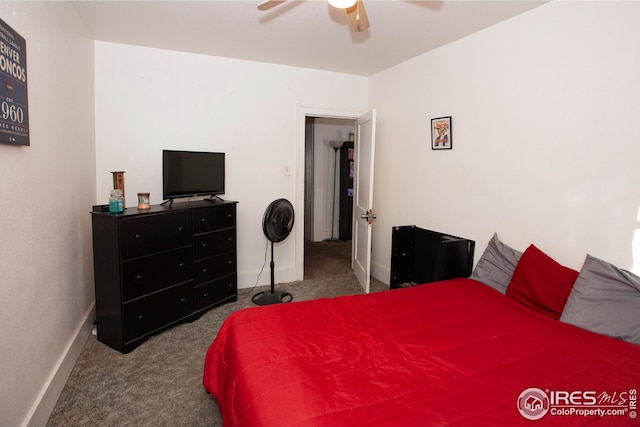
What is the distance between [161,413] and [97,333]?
1179 mm

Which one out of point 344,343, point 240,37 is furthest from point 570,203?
point 240,37

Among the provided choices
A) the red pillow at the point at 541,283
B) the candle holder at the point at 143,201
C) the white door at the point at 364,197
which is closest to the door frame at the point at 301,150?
the white door at the point at 364,197

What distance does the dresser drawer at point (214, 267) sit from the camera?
3072mm

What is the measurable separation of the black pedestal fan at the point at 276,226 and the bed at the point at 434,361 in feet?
4.62

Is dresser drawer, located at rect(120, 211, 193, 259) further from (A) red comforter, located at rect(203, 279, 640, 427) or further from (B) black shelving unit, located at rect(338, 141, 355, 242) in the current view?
(B) black shelving unit, located at rect(338, 141, 355, 242)

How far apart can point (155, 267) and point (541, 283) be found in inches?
111

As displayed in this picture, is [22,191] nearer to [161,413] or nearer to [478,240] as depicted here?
[161,413]

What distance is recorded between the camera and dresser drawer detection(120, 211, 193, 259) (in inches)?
97.2

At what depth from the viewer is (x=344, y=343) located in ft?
5.47

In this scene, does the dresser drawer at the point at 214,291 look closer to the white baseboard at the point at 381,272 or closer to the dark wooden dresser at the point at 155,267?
the dark wooden dresser at the point at 155,267

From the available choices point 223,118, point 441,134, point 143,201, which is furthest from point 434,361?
point 223,118

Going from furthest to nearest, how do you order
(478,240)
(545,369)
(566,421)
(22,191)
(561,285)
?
(478,240), (561,285), (22,191), (545,369), (566,421)

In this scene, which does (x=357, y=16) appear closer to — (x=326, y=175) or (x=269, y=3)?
(x=269, y=3)

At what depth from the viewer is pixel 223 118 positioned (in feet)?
11.9
